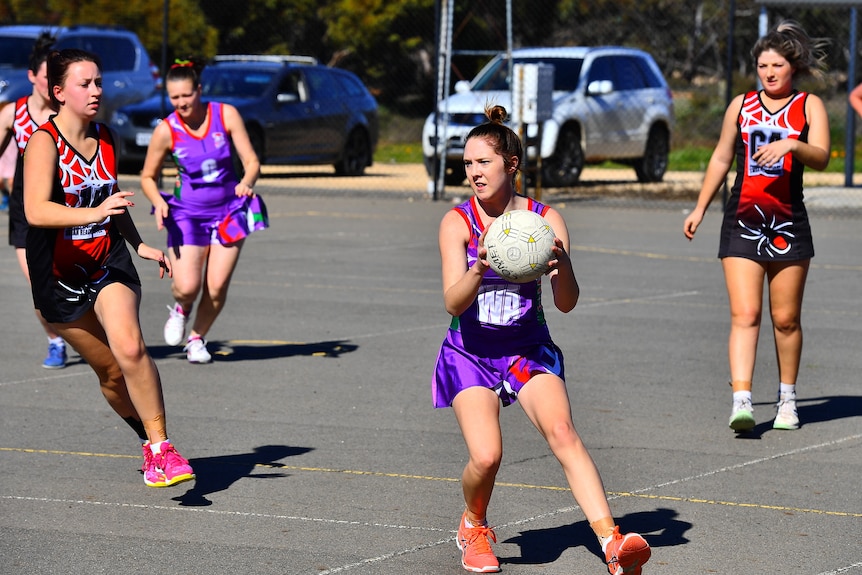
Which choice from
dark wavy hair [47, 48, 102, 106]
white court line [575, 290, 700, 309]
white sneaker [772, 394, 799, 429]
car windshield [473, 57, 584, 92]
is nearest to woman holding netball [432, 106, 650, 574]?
dark wavy hair [47, 48, 102, 106]

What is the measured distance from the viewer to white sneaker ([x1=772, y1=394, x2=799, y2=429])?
7.47m

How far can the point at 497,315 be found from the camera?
5.19 meters

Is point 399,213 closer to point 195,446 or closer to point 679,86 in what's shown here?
point 195,446

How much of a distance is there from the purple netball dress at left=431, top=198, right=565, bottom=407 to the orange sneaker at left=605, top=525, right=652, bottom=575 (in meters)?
0.69

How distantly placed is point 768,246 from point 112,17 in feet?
91.3

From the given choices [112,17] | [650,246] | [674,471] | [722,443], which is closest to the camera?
[674,471]

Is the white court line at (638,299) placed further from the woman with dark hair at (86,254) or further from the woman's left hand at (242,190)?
the woman with dark hair at (86,254)

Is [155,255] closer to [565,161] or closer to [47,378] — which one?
[47,378]

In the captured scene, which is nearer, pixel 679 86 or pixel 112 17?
pixel 112 17

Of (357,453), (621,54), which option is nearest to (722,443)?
(357,453)

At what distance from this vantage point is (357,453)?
686 centimetres

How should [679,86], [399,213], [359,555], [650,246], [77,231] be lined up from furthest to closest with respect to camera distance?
[679,86], [399,213], [650,246], [77,231], [359,555]

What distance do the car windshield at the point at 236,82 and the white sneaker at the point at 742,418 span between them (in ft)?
59.0

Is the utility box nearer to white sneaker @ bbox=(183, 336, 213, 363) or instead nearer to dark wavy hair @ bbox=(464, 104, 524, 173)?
white sneaker @ bbox=(183, 336, 213, 363)
